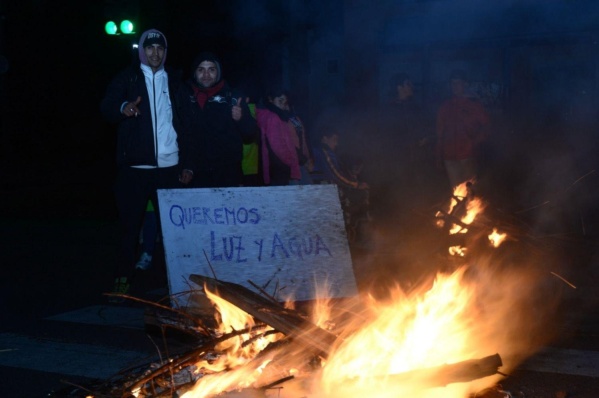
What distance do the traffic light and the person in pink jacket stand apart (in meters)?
4.49

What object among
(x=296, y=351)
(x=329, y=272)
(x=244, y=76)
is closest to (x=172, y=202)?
(x=329, y=272)

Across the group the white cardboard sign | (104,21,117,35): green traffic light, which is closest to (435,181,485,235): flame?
the white cardboard sign

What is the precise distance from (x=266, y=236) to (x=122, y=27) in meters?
7.23

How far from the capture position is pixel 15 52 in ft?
91.3

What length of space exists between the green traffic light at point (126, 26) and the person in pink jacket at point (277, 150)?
4481 millimetres

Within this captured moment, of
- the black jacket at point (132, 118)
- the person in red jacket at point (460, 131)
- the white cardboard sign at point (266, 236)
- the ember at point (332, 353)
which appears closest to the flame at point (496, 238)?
the white cardboard sign at point (266, 236)

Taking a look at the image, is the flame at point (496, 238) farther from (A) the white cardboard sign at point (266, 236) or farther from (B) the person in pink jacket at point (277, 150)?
(B) the person in pink jacket at point (277, 150)

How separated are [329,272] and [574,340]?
63.5 inches

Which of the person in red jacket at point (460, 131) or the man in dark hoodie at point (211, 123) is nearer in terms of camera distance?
the man in dark hoodie at point (211, 123)

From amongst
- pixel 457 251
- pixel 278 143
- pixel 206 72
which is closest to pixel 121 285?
pixel 206 72

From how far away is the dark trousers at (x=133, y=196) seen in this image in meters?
6.43

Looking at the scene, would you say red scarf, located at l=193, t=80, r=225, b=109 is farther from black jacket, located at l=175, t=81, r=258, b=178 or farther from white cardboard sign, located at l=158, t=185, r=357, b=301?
white cardboard sign, located at l=158, t=185, r=357, b=301

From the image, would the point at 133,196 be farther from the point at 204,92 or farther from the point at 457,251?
the point at 457,251

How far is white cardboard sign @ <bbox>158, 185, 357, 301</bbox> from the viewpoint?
5.80 m
